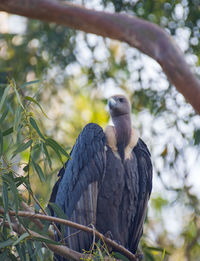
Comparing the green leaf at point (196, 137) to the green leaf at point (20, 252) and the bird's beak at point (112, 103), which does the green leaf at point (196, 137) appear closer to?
the bird's beak at point (112, 103)

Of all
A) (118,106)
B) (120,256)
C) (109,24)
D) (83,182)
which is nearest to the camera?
(109,24)

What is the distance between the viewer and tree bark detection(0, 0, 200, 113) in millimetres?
2385

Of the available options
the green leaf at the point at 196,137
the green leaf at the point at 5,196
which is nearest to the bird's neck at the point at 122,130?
the green leaf at the point at 196,137

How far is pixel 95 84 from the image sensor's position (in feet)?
21.2

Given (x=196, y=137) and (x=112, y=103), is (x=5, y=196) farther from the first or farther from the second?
(x=196, y=137)

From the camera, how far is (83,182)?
4078mm

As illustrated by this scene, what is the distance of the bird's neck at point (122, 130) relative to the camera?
435 centimetres

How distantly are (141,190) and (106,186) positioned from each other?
339mm

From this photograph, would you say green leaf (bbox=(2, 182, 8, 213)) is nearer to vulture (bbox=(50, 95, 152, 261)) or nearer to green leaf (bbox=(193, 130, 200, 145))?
vulture (bbox=(50, 95, 152, 261))

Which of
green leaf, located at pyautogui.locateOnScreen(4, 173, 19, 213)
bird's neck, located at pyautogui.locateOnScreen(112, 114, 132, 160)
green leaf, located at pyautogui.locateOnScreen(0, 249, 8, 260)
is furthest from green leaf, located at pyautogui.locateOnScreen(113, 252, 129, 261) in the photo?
bird's neck, located at pyautogui.locateOnScreen(112, 114, 132, 160)

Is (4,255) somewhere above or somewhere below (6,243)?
below

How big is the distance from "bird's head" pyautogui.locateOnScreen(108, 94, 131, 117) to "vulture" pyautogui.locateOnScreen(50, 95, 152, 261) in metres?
0.25

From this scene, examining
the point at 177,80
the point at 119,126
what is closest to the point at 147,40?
the point at 177,80

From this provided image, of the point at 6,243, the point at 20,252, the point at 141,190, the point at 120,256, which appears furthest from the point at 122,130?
the point at 6,243
